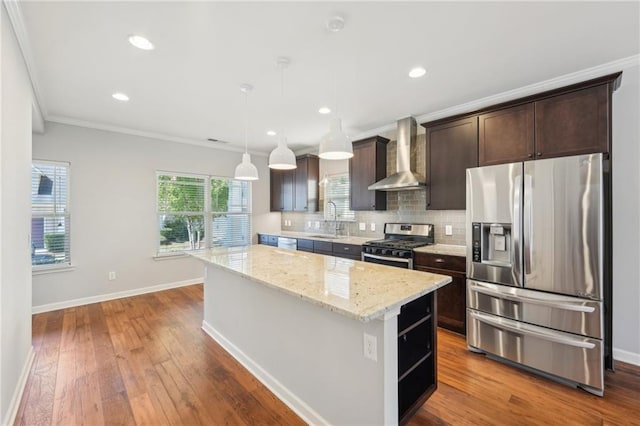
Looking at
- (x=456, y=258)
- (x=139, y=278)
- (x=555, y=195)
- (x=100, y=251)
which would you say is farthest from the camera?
(x=139, y=278)

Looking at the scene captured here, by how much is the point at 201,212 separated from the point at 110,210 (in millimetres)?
1393

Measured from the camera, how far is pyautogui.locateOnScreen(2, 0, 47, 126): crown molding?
68.2 inches

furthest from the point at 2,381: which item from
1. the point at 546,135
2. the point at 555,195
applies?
the point at 546,135

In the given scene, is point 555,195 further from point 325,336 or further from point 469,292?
point 325,336

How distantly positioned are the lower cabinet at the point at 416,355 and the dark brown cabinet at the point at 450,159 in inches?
68.9

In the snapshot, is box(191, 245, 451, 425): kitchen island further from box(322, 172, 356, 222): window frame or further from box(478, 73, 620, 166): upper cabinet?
box(322, 172, 356, 222): window frame

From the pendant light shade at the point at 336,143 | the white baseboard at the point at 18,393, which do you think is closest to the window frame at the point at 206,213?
the white baseboard at the point at 18,393

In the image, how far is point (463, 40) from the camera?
209 cm

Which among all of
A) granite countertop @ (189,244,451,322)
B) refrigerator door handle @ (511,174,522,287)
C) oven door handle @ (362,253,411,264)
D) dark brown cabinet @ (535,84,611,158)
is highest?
dark brown cabinet @ (535,84,611,158)

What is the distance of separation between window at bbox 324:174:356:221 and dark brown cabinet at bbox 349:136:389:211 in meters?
0.50

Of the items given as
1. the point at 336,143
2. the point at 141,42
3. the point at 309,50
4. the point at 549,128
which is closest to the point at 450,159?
the point at 549,128

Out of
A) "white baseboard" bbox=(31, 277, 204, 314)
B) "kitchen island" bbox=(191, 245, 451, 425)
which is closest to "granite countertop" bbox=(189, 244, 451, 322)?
"kitchen island" bbox=(191, 245, 451, 425)

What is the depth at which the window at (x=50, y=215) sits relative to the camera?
3.70m

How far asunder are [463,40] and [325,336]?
238 cm
